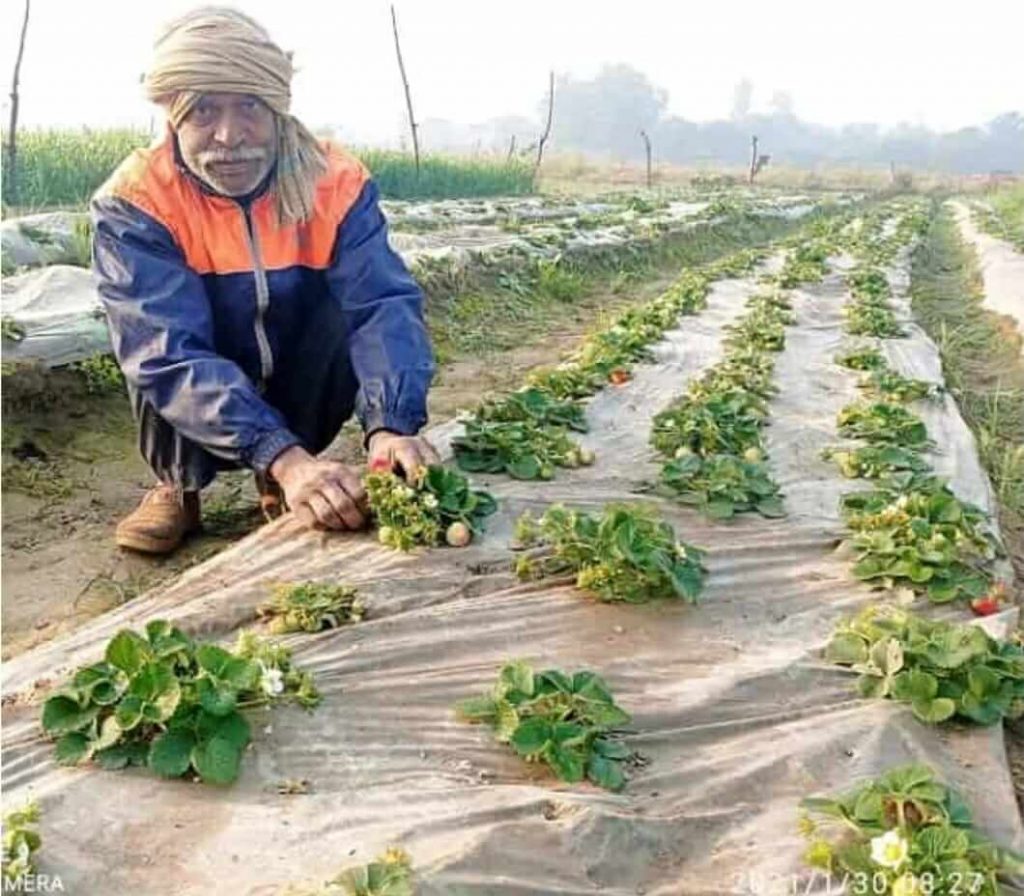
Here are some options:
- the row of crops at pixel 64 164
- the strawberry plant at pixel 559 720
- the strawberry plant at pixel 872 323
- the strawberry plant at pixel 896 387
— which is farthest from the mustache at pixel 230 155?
the row of crops at pixel 64 164

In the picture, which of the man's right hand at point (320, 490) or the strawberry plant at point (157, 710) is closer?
the strawberry plant at point (157, 710)

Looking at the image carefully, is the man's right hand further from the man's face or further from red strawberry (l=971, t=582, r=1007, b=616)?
red strawberry (l=971, t=582, r=1007, b=616)

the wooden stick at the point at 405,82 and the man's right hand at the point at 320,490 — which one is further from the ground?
the wooden stick at the point at 405,82

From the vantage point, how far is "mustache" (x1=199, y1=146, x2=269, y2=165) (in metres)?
3.38

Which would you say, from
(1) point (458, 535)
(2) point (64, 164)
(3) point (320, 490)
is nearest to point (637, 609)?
(1) point (458, 535)

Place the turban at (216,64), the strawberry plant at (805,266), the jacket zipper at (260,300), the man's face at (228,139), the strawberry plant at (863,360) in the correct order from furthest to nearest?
the strawberry plant at (805,266)
the strawberry plant at (863,360)
the jacket zipper at (260,300)
the man's face at (228,139)
the turban at (216,64)

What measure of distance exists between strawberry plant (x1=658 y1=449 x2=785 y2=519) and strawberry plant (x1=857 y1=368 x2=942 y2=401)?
1785mm

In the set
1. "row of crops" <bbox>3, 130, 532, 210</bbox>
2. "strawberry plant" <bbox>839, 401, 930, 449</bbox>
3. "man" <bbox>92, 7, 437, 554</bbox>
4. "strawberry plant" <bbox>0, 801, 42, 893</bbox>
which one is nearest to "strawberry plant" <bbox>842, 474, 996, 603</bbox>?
"strawberry plant" <bbox>839, 401, 930, 449</bbox>

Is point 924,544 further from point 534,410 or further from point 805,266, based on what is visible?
point 805,266

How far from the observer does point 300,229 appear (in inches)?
147

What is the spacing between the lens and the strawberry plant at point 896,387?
233 inches

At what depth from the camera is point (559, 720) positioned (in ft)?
8.14

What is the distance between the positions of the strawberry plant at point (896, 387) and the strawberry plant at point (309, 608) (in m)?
3.68

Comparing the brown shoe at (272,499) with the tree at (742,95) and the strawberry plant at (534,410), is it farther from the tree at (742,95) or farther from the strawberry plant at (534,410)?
the tree at (742,95)
